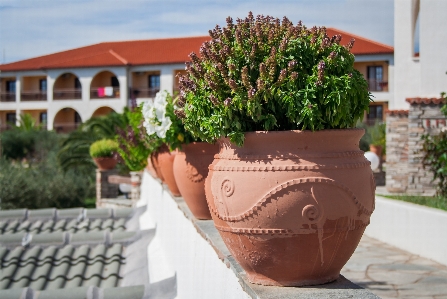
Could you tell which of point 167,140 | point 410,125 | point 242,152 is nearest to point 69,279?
point 167,140

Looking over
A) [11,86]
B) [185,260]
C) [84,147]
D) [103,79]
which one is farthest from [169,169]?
[11,86]

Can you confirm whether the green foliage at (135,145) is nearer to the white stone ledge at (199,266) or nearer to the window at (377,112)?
the white stone ledge at (199,266)

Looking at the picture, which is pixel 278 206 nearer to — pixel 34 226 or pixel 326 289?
pixel 326 289

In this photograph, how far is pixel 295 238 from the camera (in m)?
2.53

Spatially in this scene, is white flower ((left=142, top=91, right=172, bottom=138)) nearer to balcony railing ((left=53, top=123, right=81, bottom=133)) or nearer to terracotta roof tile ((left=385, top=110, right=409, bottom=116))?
terracotta roof tile ((left=385, top=110, right=409, bottom=116))

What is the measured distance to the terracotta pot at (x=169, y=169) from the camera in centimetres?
683

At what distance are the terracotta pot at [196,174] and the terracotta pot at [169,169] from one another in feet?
5.67

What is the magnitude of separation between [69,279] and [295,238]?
4949 mm

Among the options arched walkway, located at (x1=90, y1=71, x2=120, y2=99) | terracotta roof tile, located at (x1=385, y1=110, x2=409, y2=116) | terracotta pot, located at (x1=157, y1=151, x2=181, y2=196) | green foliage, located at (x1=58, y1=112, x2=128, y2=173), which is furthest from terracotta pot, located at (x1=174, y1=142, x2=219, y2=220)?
arched walkway, located at (x1=90, y1=71, x2=120, y2=99)

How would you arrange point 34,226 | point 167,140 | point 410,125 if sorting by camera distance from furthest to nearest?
point 410,125 < point 34,226 < point 167,140

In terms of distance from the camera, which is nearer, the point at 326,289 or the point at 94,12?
the point at 326,289

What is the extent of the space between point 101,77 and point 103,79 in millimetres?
209

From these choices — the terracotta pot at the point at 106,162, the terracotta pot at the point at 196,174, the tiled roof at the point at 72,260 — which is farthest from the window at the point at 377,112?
the terracotta pot at the point at 196,174

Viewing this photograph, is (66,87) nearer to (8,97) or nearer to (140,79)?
(8,97)
